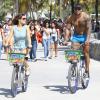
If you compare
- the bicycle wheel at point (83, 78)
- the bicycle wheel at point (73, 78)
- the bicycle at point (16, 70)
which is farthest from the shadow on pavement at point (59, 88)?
the bicycle at point (16, 70)

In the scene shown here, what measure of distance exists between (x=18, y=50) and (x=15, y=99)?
1120mm

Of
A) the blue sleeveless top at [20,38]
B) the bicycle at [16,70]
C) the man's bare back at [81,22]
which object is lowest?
the bicycle at [16,70]

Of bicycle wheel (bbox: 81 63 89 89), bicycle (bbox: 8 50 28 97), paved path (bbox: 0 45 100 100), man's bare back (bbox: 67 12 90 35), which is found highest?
man's bare back (bbox: 67 12 90 35)

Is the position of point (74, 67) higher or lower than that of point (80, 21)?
lower

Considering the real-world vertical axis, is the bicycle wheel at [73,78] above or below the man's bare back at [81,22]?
below

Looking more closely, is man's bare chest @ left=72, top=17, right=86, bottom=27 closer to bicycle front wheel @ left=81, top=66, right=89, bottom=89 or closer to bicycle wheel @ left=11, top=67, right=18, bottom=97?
bicycle front wheel @ left=81, top=66, right=89, bottom=89

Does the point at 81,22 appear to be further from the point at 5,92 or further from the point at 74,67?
the point at 5,92

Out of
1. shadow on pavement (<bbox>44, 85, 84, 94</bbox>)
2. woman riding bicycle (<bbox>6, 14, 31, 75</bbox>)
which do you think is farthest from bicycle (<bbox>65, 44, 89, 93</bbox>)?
woman riding bicycle (<bbox>6, 14, 31, 75</bbox>)

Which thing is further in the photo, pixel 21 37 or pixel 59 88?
pixel 59 88

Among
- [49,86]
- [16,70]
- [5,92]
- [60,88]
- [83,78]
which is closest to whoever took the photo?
[16,70]

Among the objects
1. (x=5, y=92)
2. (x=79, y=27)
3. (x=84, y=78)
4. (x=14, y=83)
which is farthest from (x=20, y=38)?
(x=84, y=78)

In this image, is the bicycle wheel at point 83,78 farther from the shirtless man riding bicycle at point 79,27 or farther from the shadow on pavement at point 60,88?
the shirtless man riding bicycle at point 79,27

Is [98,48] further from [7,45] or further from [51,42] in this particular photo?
[7,45]

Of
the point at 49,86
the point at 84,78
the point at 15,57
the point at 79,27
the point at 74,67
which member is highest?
the point at 79,27
